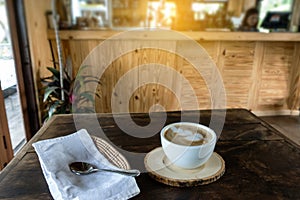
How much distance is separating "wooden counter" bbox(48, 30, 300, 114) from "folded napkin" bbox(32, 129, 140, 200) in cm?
178

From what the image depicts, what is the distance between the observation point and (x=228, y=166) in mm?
858

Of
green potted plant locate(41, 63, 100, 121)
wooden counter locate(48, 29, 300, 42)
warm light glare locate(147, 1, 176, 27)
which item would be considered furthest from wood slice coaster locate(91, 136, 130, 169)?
warm light glare locate(147, 1, 176, 27)

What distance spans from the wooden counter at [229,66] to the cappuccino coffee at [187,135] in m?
1.80

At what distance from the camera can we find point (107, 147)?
94cm

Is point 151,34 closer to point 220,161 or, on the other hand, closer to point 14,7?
point 14,7

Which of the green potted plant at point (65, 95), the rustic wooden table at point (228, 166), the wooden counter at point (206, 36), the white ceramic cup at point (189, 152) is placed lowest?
the green potted plant at point (65, 95)

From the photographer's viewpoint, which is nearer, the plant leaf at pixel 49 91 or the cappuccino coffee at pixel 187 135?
the cappuccino coffee at pixel 187 135

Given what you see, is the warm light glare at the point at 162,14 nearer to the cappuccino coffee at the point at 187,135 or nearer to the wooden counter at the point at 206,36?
the wooden counter at the point at 206,36

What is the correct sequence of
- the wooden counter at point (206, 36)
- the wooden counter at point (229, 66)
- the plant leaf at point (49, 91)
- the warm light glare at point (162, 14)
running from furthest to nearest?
the warm light glare at point (162, 14), the wooden counter at point (229, 66), the wooden counter at point (206, 36), the plant leaf at point (49, 91)

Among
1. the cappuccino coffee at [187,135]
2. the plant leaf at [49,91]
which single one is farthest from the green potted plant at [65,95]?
the cappuccino coffee at [187,135]

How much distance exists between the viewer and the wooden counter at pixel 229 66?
2568 millimetres

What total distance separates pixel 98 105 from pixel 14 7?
→ 1.21m

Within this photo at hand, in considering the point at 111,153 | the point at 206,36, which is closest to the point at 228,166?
the point at 111,153

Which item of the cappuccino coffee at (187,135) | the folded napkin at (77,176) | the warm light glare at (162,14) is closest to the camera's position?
the folded napkin at (77,176)
